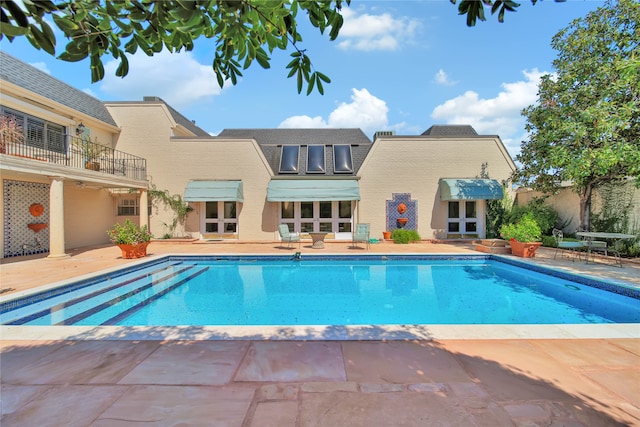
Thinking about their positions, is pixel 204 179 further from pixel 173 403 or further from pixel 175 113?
pixel 173 403

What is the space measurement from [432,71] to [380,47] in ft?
11.1

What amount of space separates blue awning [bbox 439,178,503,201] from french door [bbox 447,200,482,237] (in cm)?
122

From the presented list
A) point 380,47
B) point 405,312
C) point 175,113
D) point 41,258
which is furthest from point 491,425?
point 175,113

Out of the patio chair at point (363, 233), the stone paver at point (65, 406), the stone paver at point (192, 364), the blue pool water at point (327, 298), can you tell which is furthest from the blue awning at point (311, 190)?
the stone paver at point (65, 406)

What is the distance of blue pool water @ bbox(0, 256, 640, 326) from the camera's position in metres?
7.44

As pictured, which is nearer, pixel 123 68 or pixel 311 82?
pixel 123 68

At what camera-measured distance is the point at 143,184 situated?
19562 millimetres

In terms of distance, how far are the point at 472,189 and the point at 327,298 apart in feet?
50.3

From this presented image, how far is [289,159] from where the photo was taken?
22.7 m

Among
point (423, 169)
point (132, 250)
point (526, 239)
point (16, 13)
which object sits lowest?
point (132, 250)

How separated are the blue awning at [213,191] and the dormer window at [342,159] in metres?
7.37

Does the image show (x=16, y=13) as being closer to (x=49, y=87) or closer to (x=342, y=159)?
(x=49, y=87)

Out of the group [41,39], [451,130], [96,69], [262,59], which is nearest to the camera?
[41,39]

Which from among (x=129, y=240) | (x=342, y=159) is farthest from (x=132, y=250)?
(x=342, y=159)
